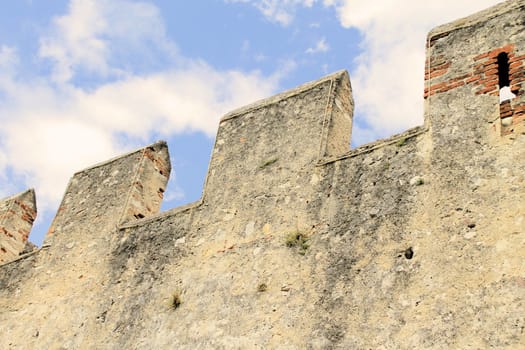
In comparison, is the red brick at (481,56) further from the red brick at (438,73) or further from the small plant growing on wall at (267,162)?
the small plant growing on wall at (267,162)

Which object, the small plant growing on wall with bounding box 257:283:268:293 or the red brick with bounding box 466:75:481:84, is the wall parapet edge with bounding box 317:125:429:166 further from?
the small plant growing on wall with bounding box 257:283:268:293

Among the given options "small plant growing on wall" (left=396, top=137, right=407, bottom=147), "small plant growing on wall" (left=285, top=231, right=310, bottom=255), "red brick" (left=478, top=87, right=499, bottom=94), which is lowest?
"small plant growing on wall" (left=285, top=231, right=310, bottom=255)

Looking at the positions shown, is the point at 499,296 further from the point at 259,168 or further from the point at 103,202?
the point at 103,202

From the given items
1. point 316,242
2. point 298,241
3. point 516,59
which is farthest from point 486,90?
point 298,241

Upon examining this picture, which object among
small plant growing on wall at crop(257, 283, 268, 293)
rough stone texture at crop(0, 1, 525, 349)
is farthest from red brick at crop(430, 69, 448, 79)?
small plant growing on wall at crop(257, 283, 268, 293)

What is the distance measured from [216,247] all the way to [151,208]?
199 cm

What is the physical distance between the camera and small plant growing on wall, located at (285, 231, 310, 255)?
678 centimetres

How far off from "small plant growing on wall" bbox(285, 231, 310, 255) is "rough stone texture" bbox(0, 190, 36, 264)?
179 inches

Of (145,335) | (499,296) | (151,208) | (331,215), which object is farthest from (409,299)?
(151,208)

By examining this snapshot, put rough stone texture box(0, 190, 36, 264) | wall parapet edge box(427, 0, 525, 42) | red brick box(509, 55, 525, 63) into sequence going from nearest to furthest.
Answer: red brick box(509, 55, 525, 63)
wall parapet edge box(427, 0, 525, 42)
rough stone texture box(0, 190, 36, 264)

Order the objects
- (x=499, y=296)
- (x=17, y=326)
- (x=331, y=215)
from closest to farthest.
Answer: (x=499, y=296) → (x=331, y=215) → (x=17, y=326)

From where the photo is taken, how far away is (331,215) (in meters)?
6.84

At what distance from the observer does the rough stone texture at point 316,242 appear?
18.8 ft

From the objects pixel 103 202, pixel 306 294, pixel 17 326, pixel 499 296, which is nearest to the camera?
pixel 499 296
